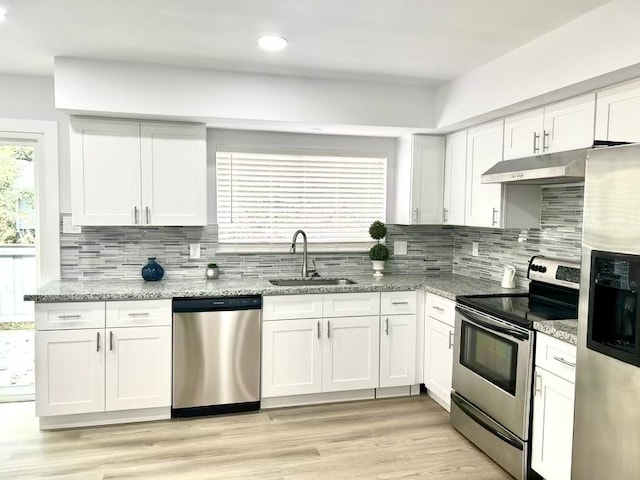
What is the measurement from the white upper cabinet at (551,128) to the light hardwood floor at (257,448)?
6.25 feet

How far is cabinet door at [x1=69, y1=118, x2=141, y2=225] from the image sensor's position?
340 centimetres

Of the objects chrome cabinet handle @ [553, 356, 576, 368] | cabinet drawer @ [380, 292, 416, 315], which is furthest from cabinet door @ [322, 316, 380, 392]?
chrome cabinet handle @ [553, 356, 576, 368]

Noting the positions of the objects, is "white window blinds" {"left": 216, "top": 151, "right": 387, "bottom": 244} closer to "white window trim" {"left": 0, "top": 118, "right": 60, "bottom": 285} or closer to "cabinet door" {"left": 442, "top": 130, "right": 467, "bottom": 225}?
"cabinet door" {"left": 442, "top": 130, "right": 467, "bottom": 225}

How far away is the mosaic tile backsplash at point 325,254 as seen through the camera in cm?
335

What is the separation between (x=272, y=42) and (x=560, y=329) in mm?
2169

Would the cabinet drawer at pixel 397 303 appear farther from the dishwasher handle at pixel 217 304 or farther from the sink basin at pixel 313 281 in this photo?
the dishwasher handle at pixel 217 304

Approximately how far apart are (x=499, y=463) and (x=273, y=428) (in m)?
1.44

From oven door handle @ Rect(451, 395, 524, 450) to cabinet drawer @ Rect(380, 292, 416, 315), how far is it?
0.75 m

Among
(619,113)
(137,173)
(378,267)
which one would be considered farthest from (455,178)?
(137,173)

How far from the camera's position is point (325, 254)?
4.23 metres

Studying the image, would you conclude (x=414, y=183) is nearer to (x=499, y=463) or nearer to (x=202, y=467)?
(x=499, y=463)

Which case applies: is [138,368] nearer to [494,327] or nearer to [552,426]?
[494,327]

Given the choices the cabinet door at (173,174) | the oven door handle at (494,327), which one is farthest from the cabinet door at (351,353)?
the cabinet door at (173,174)

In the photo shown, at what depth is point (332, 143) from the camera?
4199mm
